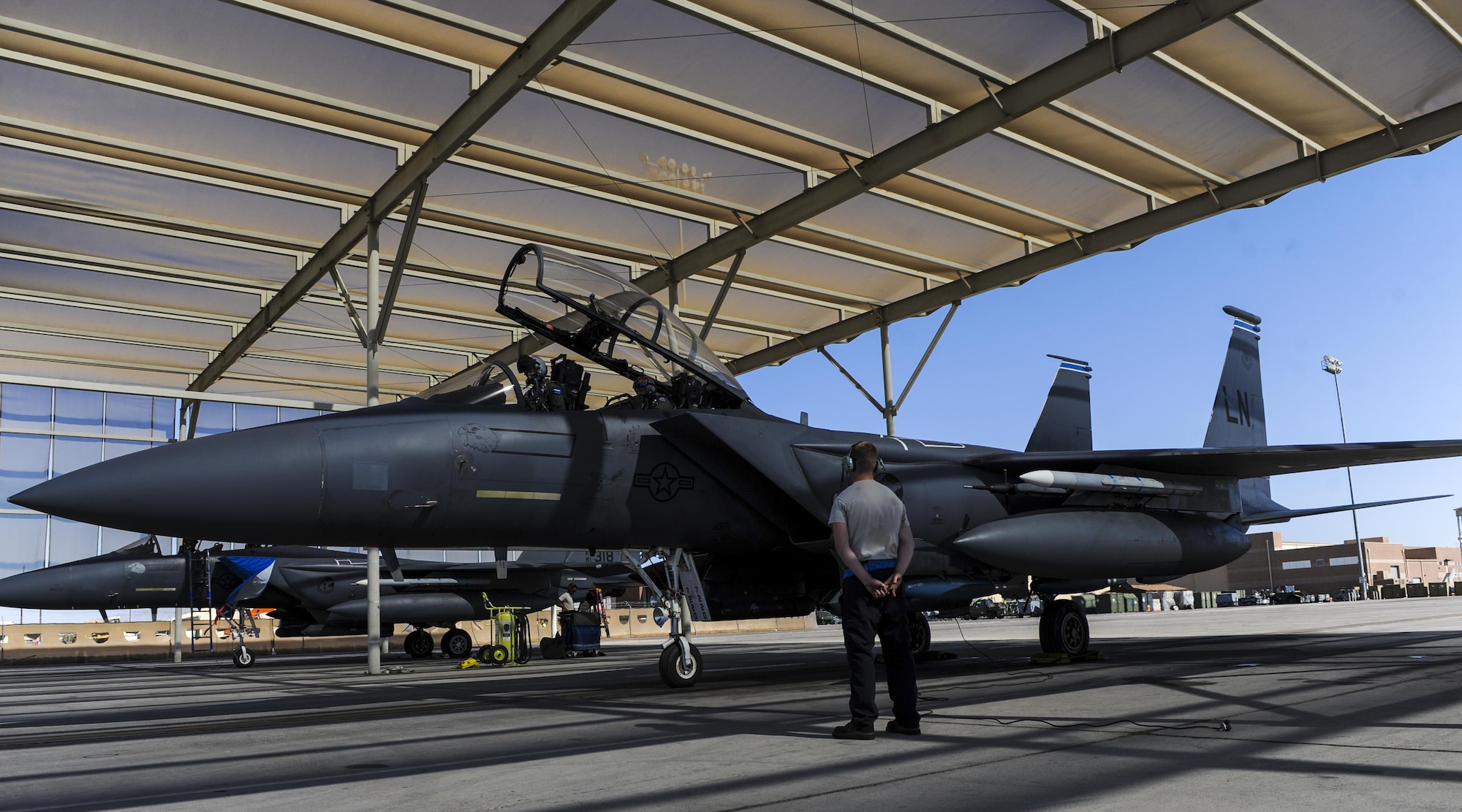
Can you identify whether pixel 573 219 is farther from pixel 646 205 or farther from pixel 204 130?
pixel 204 130

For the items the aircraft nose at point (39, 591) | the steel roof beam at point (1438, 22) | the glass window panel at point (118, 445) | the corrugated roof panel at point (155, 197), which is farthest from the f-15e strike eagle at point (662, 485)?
the glass window panel at point (118, 445)

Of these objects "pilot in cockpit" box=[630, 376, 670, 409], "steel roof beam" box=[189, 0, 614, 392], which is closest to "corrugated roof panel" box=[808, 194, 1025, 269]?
"steel roof beam" box=[189, 0, 614, 392]

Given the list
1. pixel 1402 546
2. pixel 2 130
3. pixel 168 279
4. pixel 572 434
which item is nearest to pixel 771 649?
pixel 572 434

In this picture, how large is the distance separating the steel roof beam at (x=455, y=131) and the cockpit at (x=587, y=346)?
304 centimetres

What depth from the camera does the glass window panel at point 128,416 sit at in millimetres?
29031

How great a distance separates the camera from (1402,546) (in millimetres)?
88000

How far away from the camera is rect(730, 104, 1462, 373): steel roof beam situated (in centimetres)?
1264

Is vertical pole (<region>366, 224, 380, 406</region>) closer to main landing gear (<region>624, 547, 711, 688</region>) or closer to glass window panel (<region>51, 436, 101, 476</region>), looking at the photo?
main landing gear (<region>624, 547, 711, 688</region>)

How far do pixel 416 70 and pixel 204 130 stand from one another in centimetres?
317

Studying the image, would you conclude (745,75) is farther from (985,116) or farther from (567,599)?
(567,599)

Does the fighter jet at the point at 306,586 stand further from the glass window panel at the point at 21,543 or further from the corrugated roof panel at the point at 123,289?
the glass window panel at the point at 21,543

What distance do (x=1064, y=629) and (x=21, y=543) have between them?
2820cm

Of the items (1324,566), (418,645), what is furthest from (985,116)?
(1324,566)

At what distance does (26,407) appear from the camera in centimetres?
2791
